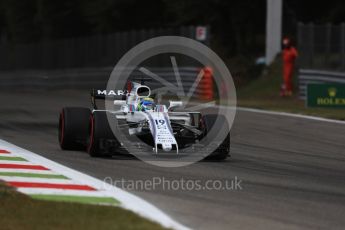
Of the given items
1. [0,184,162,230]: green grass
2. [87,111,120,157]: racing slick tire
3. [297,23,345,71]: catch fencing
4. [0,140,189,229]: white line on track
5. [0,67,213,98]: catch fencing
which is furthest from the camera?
[0,67,213,98]: catch fencing

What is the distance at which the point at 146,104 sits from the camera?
1216cm

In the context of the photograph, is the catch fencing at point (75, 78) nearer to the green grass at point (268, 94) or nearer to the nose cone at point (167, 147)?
the green grass at point (268, 94)

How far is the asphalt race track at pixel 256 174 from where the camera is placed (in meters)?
8.05

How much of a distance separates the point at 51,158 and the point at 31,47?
38.2 metres

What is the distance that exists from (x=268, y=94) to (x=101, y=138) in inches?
774

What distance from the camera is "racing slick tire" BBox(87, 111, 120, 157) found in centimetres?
1154

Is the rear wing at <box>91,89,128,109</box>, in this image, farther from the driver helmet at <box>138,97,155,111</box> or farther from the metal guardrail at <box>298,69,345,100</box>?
the metal guardrail at <box>298,69,345,100</box>

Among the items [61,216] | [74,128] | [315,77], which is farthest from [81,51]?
[61,216]

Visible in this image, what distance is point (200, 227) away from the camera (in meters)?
7.52

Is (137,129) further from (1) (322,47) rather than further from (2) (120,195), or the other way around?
(1) (322,47)

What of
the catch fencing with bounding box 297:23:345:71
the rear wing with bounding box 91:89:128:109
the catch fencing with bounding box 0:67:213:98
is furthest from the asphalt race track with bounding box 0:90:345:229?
the catch fencing with bounding box 0:67:213:98

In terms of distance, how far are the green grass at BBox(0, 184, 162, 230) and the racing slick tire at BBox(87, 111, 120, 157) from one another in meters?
3.21

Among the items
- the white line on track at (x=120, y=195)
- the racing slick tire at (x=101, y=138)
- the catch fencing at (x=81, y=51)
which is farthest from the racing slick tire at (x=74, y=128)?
the catch fencing at (x=81, y=51)

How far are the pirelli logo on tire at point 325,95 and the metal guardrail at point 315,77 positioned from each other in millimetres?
4004
